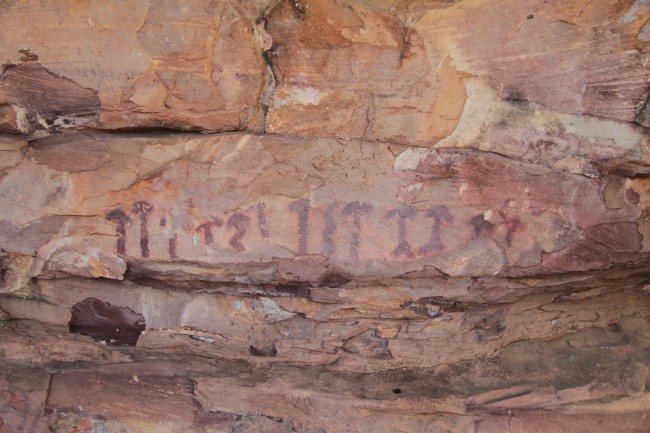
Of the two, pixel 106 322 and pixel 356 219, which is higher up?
pixel 356 219

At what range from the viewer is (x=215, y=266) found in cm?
270

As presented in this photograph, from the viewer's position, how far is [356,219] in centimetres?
260

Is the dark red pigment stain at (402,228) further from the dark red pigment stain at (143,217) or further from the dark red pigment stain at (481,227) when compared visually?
the dark red pigment stain at (143,217)

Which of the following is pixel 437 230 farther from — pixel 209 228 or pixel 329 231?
pixel 209 228

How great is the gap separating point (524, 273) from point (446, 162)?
604mm

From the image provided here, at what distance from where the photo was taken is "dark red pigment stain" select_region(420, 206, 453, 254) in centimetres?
257

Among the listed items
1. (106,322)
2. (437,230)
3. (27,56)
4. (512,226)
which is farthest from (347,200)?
(27,56)

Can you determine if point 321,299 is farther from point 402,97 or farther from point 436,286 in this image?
point 402,97

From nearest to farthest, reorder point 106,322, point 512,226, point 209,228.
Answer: point 512,226 < point 209,228 < point 106,322

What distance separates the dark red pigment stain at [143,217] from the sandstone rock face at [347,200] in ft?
0.03

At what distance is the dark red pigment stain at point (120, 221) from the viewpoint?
8.84ft

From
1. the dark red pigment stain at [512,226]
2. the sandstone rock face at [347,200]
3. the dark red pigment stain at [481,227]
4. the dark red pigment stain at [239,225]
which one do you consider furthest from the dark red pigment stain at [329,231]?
the dark red pigment stain at [512,226]

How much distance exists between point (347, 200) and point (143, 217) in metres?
0.94

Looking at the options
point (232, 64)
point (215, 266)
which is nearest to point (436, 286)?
point (215, 266)
